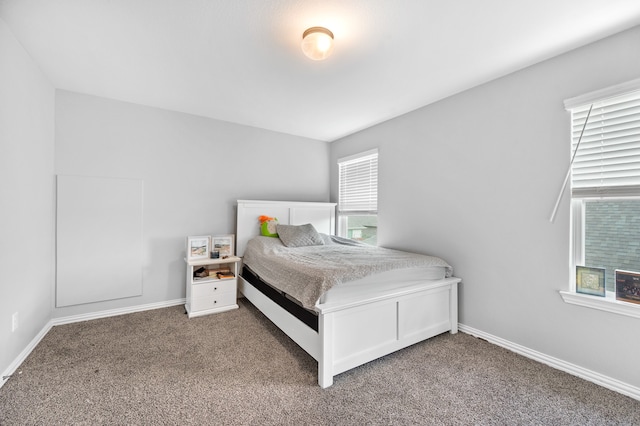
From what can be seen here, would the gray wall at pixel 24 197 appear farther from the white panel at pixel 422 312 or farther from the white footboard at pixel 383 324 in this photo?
the white panel at pixel 422 312

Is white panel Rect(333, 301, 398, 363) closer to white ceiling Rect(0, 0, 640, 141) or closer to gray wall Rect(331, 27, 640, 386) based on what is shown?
gray wall Rect(331, 27, 640, 386)

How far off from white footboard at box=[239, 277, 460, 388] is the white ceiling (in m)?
1.87

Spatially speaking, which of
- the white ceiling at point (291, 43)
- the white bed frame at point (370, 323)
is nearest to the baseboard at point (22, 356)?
the white bed frame at point (370, 323)

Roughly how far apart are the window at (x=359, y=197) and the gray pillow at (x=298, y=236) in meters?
0.81

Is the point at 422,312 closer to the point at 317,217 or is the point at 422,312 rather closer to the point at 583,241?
the point at 583,241

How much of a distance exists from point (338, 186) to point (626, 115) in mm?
3140

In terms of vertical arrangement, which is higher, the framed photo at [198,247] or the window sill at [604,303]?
the framed photo at [198,247]

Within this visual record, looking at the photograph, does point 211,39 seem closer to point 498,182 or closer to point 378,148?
point 378,148

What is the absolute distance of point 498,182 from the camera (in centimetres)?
235

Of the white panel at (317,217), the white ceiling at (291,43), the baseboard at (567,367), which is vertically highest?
the white ceiling at (291,43)

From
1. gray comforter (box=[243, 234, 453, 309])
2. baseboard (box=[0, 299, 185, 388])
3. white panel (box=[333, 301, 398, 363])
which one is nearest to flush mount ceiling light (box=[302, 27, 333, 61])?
gray comforter (box=[243, 234, 453, 309])

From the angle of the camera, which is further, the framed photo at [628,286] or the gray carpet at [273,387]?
the framed photo at [628,286]

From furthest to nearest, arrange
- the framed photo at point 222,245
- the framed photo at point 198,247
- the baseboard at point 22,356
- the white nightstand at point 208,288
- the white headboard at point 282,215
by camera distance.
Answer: the white headboard at point 282,215 → the framed photo at point 222,245 → the framed photo at point 198,247 → the white nightstand at point 208,288 → the baseboard at point 22,356

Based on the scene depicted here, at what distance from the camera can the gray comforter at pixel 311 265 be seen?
1.88 metres
